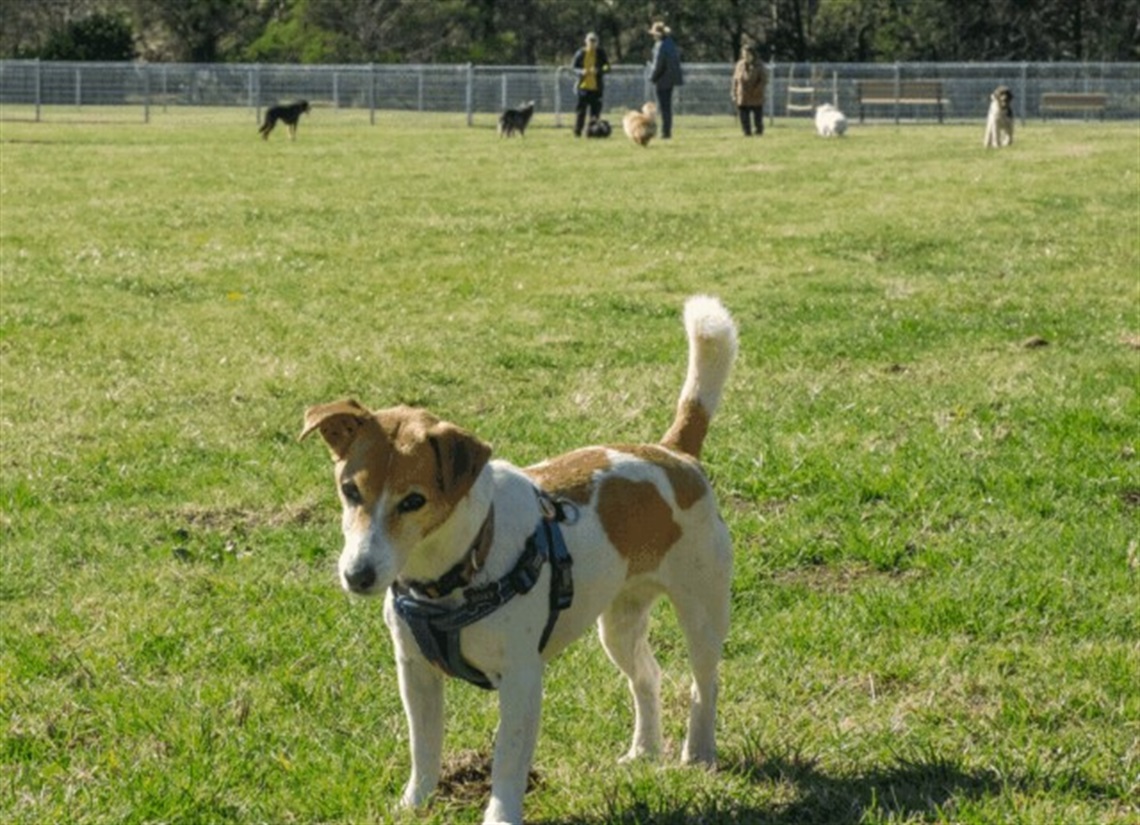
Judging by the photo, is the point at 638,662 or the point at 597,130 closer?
the point at 638,662

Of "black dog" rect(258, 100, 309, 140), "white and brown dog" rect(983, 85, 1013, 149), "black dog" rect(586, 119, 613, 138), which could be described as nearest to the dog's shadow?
"white and brown dog" rect(983, 85, 1013, 149)

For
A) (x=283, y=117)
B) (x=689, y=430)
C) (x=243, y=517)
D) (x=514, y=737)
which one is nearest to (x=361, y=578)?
(x=514, y=737)

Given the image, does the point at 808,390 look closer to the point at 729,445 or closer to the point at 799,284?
the point at 729,445

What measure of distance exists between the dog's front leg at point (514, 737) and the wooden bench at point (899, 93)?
46524 mm

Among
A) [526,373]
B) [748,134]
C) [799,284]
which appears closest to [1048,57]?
[748,134]

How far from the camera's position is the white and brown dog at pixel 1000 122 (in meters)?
33.9

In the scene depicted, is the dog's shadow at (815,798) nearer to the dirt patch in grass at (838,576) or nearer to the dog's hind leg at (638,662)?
the dog's hind leg at (638,662)

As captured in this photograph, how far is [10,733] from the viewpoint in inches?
201

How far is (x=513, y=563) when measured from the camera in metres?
4.23

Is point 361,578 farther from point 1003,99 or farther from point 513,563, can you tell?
point 1003,99

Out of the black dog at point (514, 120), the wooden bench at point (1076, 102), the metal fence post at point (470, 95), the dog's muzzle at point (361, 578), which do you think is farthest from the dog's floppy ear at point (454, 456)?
the wooden bench at point (1076, 102)

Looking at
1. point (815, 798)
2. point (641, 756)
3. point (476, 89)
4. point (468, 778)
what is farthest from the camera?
point (476, 89)

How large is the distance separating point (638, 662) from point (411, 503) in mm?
1234

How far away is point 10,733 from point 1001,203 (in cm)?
1846
